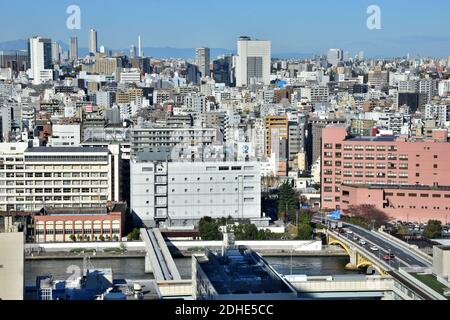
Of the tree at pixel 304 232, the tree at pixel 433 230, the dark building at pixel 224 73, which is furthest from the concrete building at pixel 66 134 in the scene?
the dark building at pixel 224 73

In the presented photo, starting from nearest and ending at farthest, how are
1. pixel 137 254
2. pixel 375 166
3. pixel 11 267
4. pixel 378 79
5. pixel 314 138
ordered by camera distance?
pixel 11 267 < pixel 137 254 < pixel 375 166 < pixel 314 138 < pixel 378 79

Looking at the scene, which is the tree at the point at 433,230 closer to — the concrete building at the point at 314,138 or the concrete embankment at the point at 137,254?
the concrete embankment at the point at 137,254

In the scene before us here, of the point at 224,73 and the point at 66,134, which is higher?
the point at 224,73

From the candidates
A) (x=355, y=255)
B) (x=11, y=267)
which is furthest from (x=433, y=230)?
(x=11, y=267)

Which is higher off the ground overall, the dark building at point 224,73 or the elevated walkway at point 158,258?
the dark building at point 224,73

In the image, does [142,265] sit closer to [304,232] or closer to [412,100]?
[304,232]

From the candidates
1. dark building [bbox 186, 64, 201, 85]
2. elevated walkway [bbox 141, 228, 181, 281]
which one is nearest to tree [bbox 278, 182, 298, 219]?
elevated walkway [bbox 141, 228, 181, 281]
